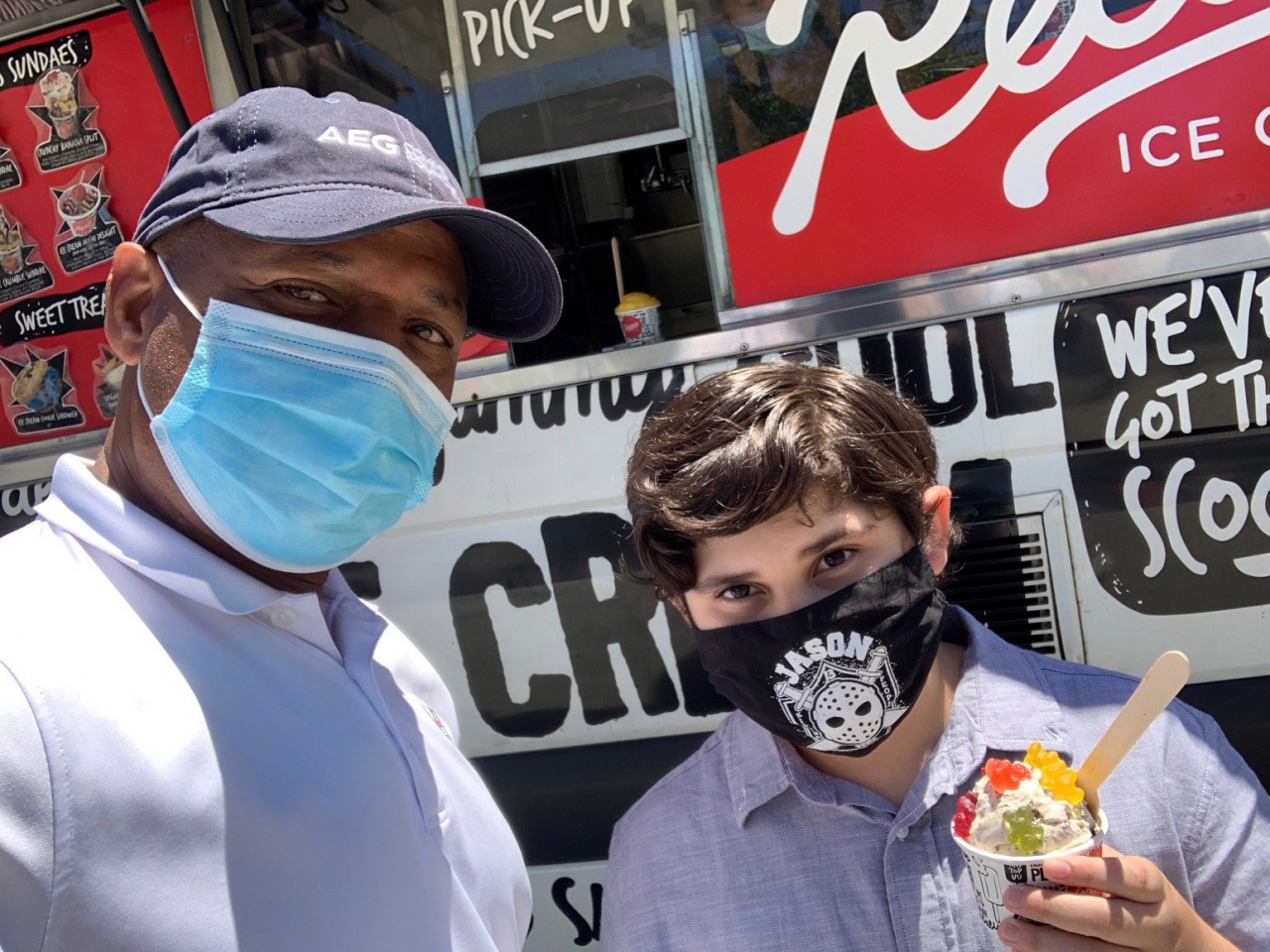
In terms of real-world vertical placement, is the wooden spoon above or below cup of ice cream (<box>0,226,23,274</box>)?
below

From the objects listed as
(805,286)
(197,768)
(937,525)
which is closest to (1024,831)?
(937,525)

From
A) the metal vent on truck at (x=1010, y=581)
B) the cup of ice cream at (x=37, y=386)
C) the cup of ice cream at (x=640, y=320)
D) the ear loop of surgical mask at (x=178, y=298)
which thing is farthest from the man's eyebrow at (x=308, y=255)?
the cup of ice cream at (x=37, y=386)

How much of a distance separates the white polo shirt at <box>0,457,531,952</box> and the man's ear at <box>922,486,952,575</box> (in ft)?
2.67

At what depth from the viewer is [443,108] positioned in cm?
277

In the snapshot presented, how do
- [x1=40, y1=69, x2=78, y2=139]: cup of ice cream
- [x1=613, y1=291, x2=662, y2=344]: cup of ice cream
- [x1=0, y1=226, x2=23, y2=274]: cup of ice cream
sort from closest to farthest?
[x1=613, y1=291, x2=662, y2=344]: cup of ice cream → [x1=40, y1=69, x2=78, y2=139]: cup of ice cream → [x1=0, y1=226, x2=23, y2=274]: cup of ice cream

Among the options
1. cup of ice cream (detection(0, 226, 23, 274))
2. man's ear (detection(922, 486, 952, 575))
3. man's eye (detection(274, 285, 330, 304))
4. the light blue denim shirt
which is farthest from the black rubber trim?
cup of ice cream (detection(0, 226, 23, 274))

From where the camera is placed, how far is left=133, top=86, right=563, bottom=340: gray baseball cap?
4.19 feet

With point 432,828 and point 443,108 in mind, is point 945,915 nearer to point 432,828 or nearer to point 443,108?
point 432,828

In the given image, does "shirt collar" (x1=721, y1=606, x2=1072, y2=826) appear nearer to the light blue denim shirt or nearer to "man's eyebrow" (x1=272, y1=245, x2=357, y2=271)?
the light blue denim shirt

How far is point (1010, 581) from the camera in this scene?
2439 millimetres

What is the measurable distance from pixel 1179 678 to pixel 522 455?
1.84 m

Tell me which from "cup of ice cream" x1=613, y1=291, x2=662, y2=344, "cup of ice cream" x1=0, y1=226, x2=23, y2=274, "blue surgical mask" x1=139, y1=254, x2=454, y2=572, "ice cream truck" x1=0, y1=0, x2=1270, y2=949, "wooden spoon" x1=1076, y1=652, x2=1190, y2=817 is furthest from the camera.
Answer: "cup of ice cream" x1=0, y1=226, x2=23, y2=274

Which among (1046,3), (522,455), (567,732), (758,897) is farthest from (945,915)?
(1046,3)

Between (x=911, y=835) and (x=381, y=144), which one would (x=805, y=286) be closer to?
(x=381, y=144)
